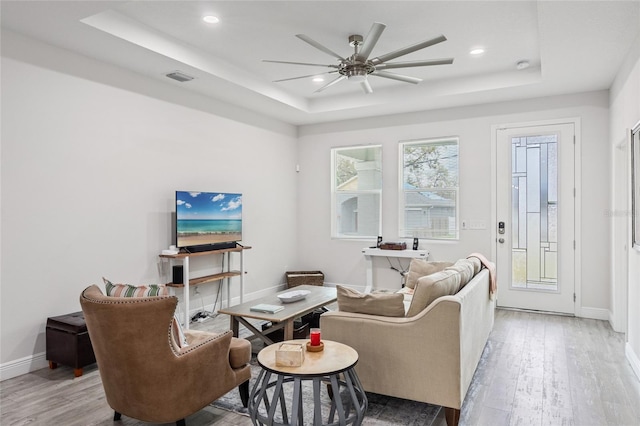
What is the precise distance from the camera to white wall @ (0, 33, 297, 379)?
333 cm

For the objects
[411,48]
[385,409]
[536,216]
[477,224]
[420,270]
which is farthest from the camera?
[477,224]

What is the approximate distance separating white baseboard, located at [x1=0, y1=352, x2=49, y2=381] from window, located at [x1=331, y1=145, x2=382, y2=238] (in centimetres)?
423

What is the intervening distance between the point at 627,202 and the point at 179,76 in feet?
15.6

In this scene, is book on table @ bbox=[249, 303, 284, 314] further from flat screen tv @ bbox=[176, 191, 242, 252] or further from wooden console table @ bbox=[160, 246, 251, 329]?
flat screen tv @ bbox=[176, 191, 242, 252]

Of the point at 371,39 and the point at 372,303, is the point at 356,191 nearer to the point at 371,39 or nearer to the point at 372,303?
the point at 371,39

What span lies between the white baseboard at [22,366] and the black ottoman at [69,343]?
0.09 meters

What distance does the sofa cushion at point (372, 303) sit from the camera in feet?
8.87

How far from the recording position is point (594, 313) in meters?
4.93

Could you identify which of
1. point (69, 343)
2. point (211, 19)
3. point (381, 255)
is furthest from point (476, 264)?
point (69, 343)

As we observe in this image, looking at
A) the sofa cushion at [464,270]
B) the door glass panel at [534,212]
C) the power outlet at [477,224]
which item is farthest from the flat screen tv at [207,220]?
the door glass panel at [534,212]

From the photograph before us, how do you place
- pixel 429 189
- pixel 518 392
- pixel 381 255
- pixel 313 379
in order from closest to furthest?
pixel 313 379 < pixel 518 392 < pixel 381 255 < pixel 429 189

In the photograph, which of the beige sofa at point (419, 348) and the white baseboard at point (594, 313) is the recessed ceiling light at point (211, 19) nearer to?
the beige sofa at point (419, 348)

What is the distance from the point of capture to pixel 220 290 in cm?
538

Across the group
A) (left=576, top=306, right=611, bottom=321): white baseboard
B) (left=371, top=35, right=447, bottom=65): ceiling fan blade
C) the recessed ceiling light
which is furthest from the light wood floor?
the recessed ceiling light
